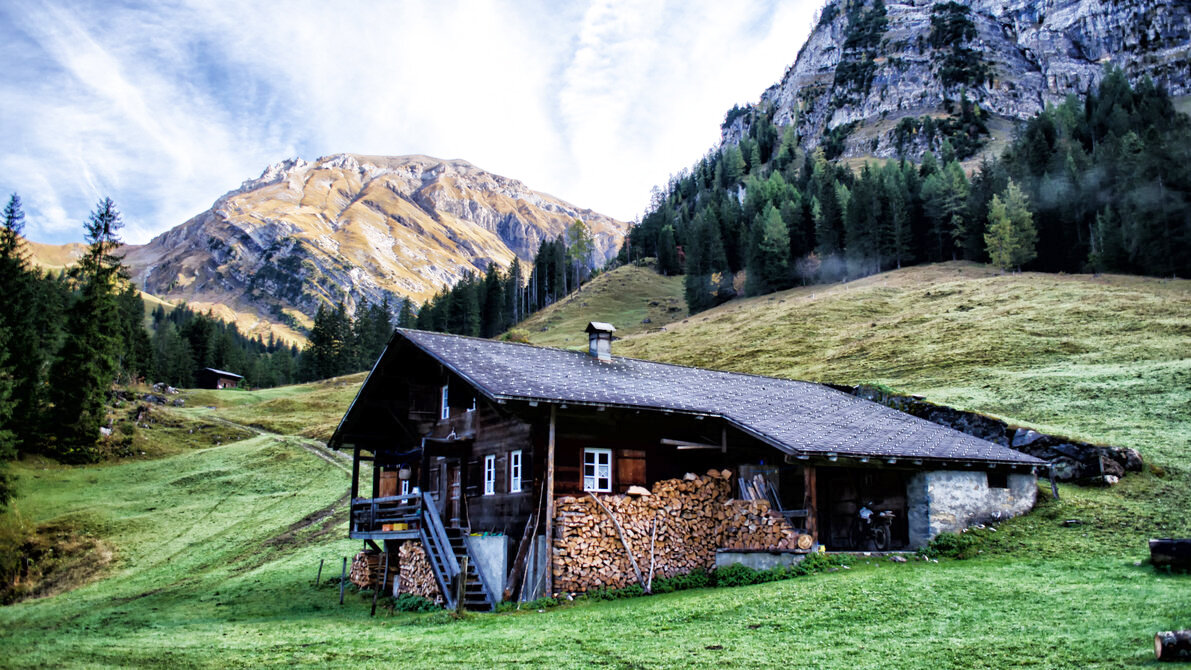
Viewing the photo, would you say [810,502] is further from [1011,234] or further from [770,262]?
[770,262]

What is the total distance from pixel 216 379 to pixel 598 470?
100891mm

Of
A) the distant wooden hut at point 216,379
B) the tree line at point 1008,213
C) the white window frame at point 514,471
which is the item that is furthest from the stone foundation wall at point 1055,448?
the distant wooden hut at point 216,379

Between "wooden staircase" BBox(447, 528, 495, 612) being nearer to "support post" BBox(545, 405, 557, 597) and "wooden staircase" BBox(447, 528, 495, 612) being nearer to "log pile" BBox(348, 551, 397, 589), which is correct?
"support post" BBox(545, 405, 557, 597)

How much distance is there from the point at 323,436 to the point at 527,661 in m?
58.8

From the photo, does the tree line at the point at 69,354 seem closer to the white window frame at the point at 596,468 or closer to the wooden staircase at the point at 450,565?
the wooden staircase at the point at 450,565

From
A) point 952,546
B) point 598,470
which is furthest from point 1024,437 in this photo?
point 598,470

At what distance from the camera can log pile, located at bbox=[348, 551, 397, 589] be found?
2703 centimetres

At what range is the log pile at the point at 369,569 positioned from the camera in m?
27.0

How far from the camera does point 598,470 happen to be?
70.9ft

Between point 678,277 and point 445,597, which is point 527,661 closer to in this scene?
point 445,597

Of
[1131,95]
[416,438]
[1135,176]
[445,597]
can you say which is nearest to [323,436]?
[416,438]

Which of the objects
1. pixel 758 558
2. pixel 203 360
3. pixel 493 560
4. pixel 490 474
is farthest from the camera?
pixel 203 360

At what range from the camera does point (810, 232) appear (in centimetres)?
11356

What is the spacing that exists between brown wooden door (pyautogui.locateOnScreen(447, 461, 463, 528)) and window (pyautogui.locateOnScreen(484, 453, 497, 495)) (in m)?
1.63
